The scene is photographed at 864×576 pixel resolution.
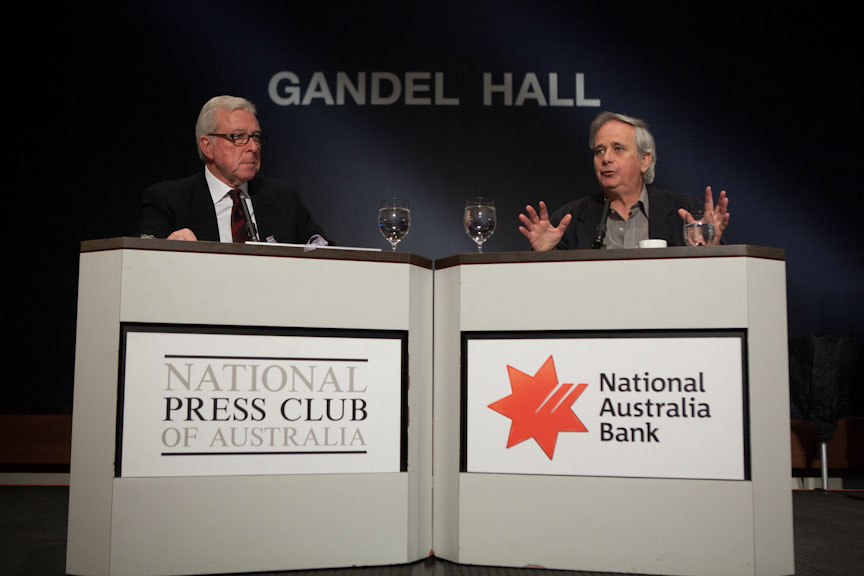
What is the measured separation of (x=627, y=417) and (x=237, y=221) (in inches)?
64.8

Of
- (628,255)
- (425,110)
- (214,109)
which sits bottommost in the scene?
(628,255)

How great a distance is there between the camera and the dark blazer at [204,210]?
2.78 metres

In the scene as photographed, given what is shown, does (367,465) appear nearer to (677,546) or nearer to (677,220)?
(677,546)

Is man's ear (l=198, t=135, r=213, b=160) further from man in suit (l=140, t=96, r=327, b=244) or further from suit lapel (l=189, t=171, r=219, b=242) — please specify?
suit lapel (l=189, t=171, r=219, b=242)

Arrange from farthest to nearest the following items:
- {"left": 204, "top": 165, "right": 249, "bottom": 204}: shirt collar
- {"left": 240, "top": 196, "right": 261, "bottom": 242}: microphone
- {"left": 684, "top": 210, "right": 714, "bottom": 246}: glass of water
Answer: {"left": 204, "top": 165, "right": 249, "bottom": 204}: shirt collar < {"left": 240, "top": 196, "right": 261, "bottom": 242}: microphone < {"left": 684, "top": 210, "right": 714, "bottom": 246}: glass of water

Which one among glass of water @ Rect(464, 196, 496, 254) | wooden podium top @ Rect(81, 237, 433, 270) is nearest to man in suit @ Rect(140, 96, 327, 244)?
wooden podium top @ Rect(81, 237, 433, 270)

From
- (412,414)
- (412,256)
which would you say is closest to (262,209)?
(412,256)

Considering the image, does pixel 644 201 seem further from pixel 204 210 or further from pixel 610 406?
pixel 204 210

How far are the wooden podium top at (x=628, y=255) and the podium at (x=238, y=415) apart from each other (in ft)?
0.94

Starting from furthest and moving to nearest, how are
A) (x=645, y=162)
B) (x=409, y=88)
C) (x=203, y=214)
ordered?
1. (x=409, y=88)
2. (x=645, y=162)
3. (x=203, y=214)

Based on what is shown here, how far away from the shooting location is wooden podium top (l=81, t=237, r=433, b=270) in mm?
2025

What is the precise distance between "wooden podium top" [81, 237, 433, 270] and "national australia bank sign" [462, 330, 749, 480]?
40cm

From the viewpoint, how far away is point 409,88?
14.4 ft

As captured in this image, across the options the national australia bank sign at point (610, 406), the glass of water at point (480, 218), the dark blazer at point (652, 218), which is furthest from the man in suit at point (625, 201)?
the national australia bank sign at point (610, 406)
